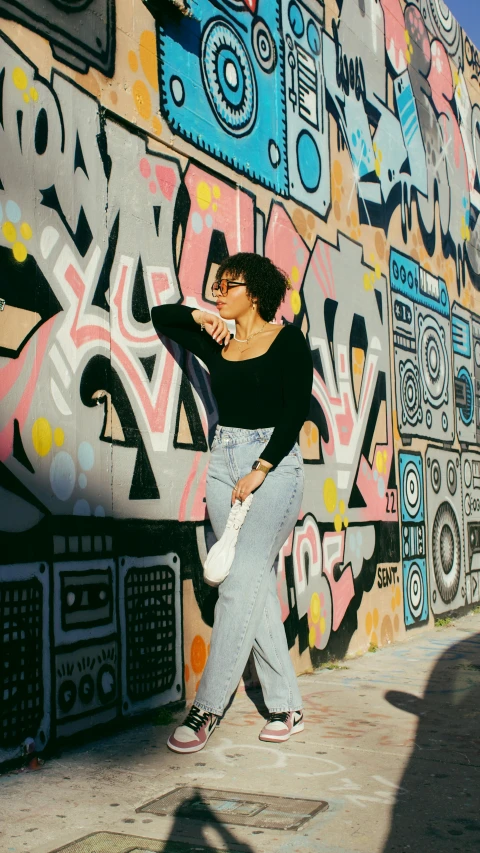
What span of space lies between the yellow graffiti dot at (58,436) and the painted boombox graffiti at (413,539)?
3.89m

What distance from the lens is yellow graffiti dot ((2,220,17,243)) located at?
10.1ft

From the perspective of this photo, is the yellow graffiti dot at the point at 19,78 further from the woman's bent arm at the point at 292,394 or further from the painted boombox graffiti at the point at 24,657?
the painted boombox graffiti at the point at 24,657

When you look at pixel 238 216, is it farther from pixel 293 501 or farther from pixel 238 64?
pixel 293 501

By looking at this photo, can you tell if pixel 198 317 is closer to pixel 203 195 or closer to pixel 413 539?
pixel 203 195

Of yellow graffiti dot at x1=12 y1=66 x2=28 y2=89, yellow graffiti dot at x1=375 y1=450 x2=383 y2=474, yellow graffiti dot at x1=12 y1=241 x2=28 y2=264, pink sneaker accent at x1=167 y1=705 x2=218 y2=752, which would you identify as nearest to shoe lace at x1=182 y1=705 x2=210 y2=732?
pink sneaker accent at x1=167 y1=705 x2=218 y2=752

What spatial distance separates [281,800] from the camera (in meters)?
2.71

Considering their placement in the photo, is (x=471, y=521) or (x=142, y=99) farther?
(x=471, y=521)

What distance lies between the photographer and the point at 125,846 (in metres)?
2.32

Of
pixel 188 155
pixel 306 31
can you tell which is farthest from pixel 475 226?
pixel 188 155

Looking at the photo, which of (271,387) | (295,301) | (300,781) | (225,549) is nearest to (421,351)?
(295,301)

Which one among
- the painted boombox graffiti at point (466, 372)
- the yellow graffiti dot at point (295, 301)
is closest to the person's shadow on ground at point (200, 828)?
the yellow graffiti dot at point (295, 301)

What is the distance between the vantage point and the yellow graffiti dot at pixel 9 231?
3.06 meters

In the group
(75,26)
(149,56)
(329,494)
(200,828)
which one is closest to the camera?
(200,828)

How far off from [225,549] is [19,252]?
4.15 feet
